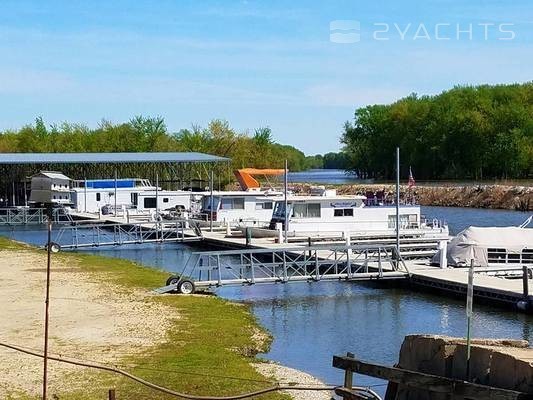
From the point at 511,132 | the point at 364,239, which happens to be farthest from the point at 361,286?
the point at 511,132

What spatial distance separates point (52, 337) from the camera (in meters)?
22.3

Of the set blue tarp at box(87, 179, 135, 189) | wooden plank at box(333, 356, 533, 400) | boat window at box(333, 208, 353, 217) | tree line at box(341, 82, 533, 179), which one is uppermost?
tree line at box(341, 82, 533, 179)

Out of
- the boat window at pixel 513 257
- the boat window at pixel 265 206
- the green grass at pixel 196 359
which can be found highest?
the boat window at pixel 265 206

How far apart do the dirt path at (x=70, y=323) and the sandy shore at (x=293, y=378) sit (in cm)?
310

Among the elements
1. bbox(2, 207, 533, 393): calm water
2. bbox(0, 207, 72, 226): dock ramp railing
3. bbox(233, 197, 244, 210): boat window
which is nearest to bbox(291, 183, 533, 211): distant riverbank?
bbox(0, 207, 72, 226): dock ramp railing

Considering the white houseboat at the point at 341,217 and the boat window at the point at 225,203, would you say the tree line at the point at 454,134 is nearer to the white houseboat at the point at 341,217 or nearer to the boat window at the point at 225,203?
the boat window at the point at 225,203

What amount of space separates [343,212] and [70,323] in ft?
104

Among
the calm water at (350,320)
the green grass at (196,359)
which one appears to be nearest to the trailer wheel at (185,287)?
the green grass at (196,359)

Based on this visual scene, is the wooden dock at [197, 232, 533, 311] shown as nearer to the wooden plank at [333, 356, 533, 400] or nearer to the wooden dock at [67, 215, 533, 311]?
the wooden dock at [67, 215, 533, 311]

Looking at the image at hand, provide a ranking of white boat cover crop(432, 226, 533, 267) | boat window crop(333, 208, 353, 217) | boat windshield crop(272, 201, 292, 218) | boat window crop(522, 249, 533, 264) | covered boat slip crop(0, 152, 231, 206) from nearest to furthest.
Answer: white boat cover crop(432, 226, 533, 267) < boat window crop(522, 249, 533, 264) < boat windshield crop(272, 201, 292, 218) < boat window crop(333, 208, 353, 217) < covered boat slip crop(0, 152, 231, 206)

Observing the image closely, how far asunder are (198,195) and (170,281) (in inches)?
1697

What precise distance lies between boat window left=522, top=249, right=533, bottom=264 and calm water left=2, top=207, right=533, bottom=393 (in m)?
6.87

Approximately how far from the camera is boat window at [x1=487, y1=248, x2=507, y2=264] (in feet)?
124

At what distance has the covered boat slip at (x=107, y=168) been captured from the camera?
93.8 metres
